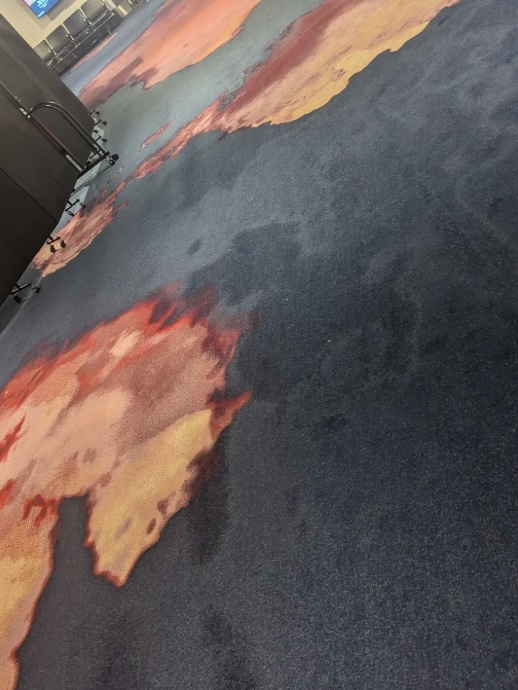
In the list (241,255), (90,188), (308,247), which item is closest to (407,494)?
(308,247)

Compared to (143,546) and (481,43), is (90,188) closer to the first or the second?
(481,43)

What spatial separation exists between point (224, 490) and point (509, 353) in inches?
33.4

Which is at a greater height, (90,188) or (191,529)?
(90,188)

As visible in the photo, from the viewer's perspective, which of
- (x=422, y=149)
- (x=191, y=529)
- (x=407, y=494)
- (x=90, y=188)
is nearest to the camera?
(x=407, y=494)

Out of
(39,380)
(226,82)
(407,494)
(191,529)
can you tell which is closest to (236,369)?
(191,529)

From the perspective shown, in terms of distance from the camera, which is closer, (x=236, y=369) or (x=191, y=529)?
(x=191, y=529)

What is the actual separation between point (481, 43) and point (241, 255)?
1281 millimetres

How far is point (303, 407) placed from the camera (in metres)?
1.40

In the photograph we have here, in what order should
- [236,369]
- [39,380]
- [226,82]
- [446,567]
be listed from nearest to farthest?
[446,567] < [236,369] < [39,380] < [226,82]

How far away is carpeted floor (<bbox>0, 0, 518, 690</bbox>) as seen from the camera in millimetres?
1031

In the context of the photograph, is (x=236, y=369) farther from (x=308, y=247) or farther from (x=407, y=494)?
(x=407, y=494)

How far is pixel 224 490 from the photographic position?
139 cm

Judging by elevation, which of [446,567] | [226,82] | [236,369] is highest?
[226,82]

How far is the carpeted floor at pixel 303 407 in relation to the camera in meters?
1.03
